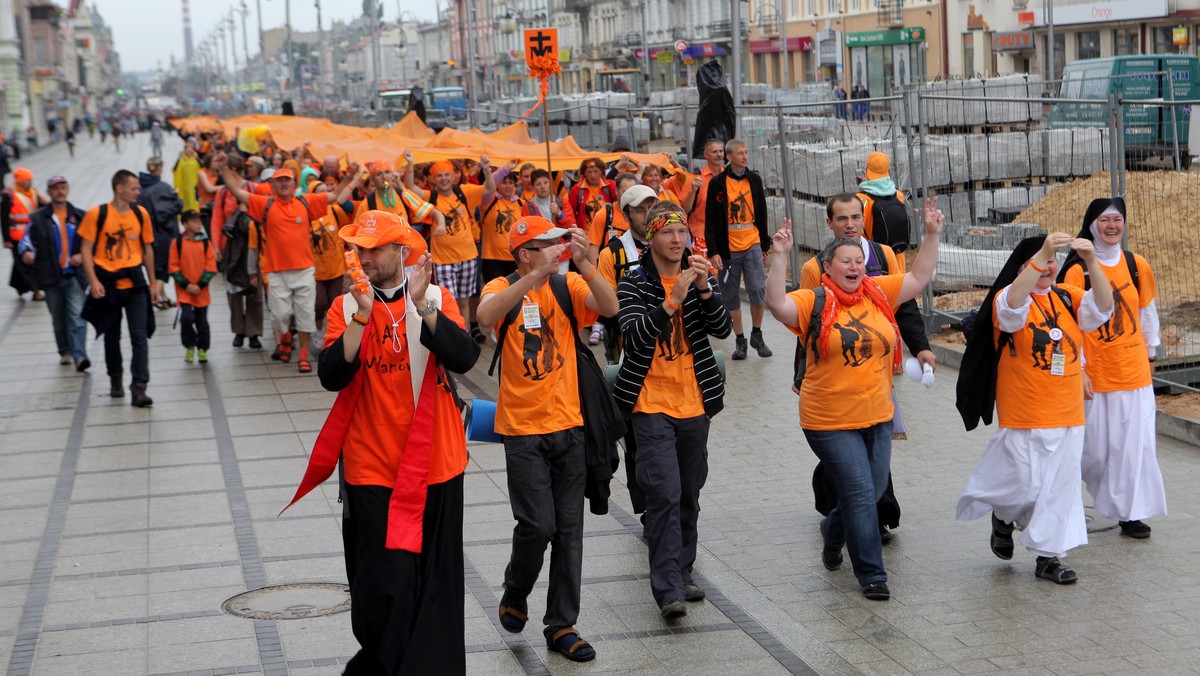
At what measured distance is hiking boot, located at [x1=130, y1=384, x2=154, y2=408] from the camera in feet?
38.6

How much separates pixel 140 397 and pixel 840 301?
23.1 ft

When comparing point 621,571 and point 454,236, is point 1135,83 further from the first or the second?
point 621,571

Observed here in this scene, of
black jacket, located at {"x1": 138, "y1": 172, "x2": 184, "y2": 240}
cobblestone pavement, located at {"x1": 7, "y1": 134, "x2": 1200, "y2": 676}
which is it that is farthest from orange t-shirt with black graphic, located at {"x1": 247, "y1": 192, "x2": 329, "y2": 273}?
black jacket, located at {"x1": 138, "y1": 172, "x2": 184, "y2": 240}

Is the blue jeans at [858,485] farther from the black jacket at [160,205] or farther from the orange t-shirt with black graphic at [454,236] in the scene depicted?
the black jacket at [160,205]

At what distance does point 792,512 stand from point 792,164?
10.0 meters

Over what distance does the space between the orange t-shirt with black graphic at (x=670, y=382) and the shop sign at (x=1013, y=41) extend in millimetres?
42895

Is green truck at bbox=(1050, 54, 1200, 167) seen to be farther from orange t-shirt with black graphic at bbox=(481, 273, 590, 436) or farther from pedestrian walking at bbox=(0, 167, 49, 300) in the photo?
pedestrian walking at bbox=(0, 167, 49, 300)

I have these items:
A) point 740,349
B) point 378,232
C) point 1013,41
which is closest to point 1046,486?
point 378,232

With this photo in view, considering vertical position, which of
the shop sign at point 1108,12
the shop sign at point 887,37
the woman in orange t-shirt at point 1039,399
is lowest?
the woman in orange t-shirt at point 1039,399

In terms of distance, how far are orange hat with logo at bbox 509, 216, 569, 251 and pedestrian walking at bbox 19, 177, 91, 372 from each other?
836cm

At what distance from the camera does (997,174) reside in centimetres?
1614

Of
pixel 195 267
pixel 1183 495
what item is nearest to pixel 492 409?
pixel 1183 495

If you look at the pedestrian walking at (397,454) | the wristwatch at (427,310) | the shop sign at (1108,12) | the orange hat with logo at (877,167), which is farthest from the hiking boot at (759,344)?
the shop sign at (1108,12)

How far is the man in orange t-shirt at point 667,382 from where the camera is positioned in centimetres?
637
